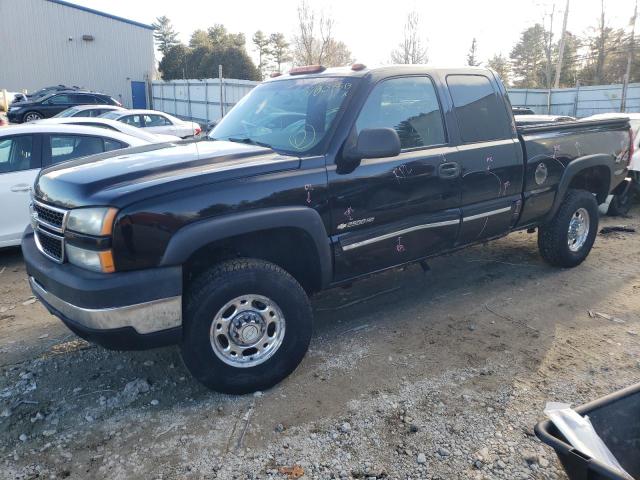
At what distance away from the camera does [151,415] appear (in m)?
3.08

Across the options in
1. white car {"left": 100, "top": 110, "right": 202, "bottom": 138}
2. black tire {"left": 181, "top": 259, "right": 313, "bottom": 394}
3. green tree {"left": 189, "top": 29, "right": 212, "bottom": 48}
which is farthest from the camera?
green tree {"left": 189, "top": 29, "right": 212, "bottom": 48}

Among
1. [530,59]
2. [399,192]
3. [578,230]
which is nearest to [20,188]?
[399,192]

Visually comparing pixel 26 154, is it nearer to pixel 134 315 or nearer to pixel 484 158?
pixel 134 315

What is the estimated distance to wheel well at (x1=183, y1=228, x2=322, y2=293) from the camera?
319 cm

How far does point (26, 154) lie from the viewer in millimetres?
5766

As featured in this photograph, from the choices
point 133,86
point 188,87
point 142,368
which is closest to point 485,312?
point 142,368

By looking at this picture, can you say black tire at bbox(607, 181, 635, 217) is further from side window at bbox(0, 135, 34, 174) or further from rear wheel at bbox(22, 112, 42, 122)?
rear wheel at bbox(22, 112, 42, 122)

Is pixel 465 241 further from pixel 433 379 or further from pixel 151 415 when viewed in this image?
pixel 151 415

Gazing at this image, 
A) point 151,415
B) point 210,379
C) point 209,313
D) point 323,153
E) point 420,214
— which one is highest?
point 323,153

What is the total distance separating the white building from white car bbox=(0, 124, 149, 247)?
32808 millimetres

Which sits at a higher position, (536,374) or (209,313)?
(209,313)

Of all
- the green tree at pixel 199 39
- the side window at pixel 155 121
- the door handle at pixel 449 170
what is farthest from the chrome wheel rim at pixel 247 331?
the green tree at pixel 199 39

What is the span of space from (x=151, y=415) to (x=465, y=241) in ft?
9.10

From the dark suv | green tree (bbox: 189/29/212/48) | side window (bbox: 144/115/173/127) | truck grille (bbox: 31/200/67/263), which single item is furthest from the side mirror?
green tree (bbox: 189/29/212/48)
